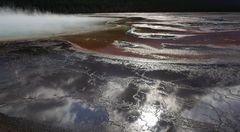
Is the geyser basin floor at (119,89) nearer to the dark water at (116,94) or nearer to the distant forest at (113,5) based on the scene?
the dark water at (116,94)

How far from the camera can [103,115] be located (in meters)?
4.75

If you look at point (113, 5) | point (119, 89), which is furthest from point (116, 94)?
point (113, 5)

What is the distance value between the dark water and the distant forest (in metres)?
35.2

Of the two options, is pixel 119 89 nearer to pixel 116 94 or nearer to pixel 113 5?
pixel 116 94

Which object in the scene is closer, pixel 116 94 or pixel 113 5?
pixel 116 94

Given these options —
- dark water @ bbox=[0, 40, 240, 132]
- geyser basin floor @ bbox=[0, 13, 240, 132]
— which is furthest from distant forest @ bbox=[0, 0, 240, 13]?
dark water @ bbox=[0, 40, 240, 132]

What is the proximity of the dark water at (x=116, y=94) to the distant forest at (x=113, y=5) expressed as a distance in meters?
35.2

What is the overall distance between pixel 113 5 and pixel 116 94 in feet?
140

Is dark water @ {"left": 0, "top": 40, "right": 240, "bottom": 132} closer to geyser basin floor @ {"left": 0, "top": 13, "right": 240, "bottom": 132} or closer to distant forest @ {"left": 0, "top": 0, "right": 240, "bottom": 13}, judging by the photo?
geyser basin floor @ {"left": 0, "top": 13, "right": 240, "bottom": 132}

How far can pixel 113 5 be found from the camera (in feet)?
155

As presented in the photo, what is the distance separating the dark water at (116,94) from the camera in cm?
445

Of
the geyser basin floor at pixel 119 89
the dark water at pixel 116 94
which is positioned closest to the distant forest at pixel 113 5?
the geyser basin floor at pixel 119 89

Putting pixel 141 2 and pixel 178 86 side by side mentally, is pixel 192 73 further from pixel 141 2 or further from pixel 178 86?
pixel 141 2

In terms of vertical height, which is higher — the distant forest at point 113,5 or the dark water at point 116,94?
the distant forest at point 113,5
